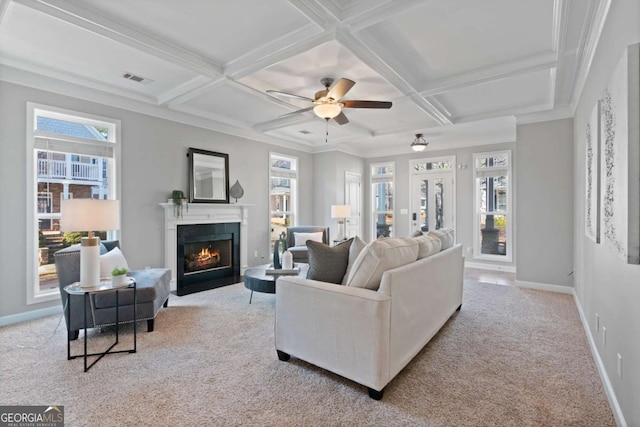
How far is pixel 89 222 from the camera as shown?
2.44 meters

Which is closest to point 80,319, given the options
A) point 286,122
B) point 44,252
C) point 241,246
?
point 44,252

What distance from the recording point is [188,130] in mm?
4922

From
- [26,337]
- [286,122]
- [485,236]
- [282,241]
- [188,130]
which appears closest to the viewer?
[26,337]

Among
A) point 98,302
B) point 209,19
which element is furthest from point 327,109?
point 98,302

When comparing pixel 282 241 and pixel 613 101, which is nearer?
pixel 613 101

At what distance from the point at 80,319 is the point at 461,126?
19.8 feet

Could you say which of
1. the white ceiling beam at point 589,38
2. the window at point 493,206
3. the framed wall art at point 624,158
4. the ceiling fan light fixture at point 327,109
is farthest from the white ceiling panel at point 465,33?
the window at point 493,206

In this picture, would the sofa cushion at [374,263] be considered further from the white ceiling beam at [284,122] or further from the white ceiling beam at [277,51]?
the white ceiling beam at [284,122]

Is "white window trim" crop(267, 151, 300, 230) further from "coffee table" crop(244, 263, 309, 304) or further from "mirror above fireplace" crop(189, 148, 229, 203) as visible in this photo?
"coffee table" crop(244, 263, 309, 304)

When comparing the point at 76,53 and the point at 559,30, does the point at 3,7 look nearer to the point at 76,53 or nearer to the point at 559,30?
the point at 76,53

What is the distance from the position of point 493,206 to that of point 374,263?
5325mm

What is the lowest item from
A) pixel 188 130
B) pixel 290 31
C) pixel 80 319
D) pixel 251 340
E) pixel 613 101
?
pixel 251 340

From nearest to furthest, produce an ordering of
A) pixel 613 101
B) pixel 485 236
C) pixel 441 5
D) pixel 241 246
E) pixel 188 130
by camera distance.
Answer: pixel 613 101 → pixel 441 5 → pixel 188 130 → pixel 241 246 → pixel 485 236

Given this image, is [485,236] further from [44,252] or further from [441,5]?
[44,252]
